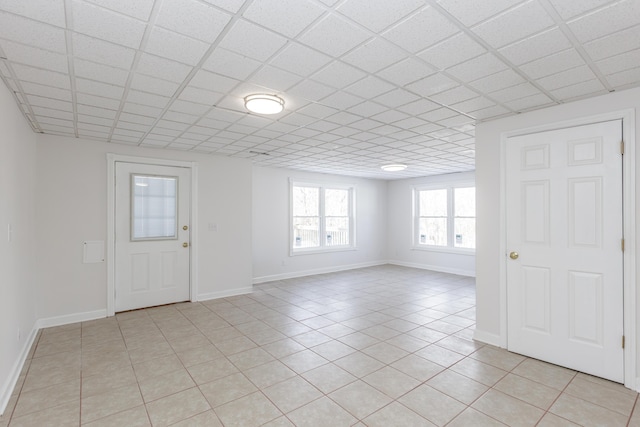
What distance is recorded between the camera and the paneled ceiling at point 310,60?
1655mm

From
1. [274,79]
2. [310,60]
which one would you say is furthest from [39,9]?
[310,60]

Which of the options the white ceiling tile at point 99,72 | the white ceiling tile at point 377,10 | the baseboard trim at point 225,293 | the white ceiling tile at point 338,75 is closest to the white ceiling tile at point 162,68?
the white ceiling tile at point 99,72

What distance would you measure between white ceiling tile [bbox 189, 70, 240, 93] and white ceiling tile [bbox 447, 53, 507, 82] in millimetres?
1697

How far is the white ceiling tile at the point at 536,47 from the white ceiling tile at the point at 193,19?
176 cm

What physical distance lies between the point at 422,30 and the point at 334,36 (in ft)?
1.68

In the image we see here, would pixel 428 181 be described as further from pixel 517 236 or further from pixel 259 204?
pixel 517 236

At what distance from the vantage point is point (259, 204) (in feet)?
22.1

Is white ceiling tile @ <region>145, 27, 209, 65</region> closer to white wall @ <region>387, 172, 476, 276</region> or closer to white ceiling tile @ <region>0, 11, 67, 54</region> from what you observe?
white ceiling tile @ <region>0, 11, 67, 54</region>

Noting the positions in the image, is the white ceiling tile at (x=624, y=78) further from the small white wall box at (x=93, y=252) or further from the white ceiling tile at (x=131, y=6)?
the small white wall box at (x=93, y=252)

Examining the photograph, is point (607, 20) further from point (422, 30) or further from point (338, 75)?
point (338, 75)

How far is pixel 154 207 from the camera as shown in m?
4.91

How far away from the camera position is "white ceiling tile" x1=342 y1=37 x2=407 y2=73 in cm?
197

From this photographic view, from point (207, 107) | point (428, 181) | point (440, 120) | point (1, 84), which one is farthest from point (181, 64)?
point (428, 181)

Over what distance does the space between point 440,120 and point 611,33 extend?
5.49 ft
